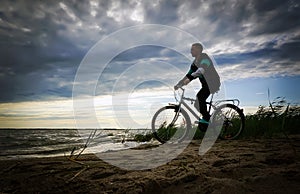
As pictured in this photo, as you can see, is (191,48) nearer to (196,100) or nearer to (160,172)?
(196,100)

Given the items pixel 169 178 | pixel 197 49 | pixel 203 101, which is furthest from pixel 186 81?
pixel 169 178

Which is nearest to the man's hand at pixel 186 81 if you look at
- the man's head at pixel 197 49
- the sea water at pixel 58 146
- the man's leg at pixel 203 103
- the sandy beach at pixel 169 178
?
the man's leg at pixel 203 103

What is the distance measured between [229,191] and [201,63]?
4.93 metres

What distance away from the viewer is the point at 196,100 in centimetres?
→ 724

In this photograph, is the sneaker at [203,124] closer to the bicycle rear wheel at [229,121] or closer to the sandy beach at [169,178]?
the bicycle rear wheel at [229,121]

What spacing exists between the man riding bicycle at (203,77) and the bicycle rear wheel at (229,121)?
431 mm

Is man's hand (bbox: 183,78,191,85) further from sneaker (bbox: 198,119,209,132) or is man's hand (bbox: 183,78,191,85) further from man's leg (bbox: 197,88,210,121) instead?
sneaker (bbox: 198,119,209,132)

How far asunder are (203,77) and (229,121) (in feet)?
5.83

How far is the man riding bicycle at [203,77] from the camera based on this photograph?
21.6ft

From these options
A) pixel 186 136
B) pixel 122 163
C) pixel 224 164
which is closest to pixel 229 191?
pixel 224 164

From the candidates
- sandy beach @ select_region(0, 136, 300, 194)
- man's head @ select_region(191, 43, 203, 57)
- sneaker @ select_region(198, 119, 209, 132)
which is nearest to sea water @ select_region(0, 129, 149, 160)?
sandy beach @ select_region(0, 136, 300, 194)

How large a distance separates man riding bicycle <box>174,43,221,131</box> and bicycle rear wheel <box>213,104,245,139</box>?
1.41 feet

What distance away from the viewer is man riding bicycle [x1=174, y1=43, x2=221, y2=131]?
21.6 ft

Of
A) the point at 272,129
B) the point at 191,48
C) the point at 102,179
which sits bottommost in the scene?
the point at 102,179
